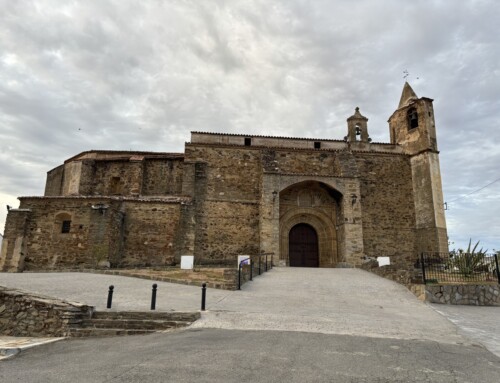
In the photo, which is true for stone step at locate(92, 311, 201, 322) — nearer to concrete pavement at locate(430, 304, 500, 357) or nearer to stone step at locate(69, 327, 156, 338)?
stone step at locate(69, 327, 156, 338)

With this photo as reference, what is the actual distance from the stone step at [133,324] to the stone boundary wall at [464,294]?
772 cm

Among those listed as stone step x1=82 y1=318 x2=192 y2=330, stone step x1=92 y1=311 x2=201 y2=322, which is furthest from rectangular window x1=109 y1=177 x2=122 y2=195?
stone step x1=82 y1=318 x2=192 y2=330

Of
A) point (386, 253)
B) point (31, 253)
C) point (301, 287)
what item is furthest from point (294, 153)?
point (31, 253)

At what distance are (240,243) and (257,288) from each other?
8.84 meters

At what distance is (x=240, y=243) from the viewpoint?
19750 mm

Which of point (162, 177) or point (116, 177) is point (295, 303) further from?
point (116, 177)

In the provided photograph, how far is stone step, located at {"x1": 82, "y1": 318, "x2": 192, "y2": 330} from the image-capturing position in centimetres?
662

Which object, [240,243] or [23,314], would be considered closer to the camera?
[23,314]

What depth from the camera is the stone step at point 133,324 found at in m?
6.62

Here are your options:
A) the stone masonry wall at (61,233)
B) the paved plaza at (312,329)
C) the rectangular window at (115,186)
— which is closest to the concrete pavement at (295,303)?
the paved plaza at (312,329)

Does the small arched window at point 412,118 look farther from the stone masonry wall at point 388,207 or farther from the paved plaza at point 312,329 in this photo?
the paved plaza at point 312,329

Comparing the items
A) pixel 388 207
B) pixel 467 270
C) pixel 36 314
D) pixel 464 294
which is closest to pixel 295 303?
pixel 464 294

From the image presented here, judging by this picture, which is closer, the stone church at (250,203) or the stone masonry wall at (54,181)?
the stone church at (250,203)

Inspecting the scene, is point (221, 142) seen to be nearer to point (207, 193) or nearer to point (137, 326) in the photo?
point (207, 193)
